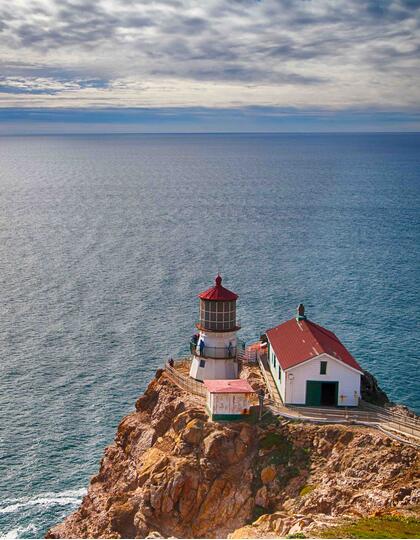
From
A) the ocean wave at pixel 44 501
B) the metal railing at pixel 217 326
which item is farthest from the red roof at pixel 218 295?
the ocean wave at pixel 44 501

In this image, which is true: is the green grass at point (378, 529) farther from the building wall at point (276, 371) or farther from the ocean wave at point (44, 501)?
the ocean wave at point (44, 501)

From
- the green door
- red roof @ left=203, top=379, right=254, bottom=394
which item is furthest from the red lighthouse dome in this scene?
the green door

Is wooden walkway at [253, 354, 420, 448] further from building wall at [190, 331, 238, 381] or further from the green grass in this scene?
the green grass

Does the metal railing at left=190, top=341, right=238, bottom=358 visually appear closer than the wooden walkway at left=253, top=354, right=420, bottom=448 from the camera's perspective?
No

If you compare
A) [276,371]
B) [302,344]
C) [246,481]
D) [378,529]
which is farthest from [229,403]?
[378,529]

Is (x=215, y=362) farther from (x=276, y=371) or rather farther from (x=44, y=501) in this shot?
(x=44, y=501)
